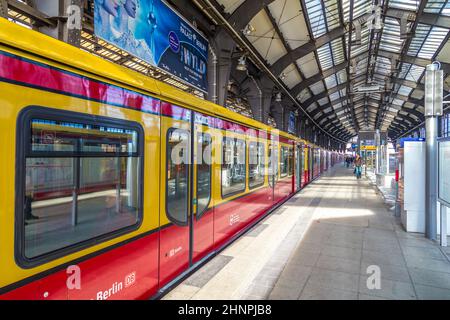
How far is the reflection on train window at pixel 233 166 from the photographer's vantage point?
16.5 ft

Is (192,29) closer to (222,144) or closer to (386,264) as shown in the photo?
(222,144)

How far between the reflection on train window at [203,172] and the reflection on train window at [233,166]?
59cm

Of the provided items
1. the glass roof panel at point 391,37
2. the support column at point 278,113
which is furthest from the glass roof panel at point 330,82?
the support column at point 278,113

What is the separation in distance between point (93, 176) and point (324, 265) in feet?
11.7

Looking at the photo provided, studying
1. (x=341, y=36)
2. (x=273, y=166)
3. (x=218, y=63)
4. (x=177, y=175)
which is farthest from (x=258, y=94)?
(x=177, y=175)

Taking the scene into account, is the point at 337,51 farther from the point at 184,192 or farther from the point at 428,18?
the point at 184,192

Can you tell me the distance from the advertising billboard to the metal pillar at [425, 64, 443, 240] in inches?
200

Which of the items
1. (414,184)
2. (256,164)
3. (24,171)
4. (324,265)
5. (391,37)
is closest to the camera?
(24,171)

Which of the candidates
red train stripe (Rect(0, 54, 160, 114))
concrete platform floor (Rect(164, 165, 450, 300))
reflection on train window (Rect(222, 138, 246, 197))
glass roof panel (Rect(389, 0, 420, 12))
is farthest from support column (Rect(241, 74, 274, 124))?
red train stripe (Rect(0, 54, 160, 114))

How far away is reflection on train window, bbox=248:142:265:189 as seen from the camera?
6414 mm

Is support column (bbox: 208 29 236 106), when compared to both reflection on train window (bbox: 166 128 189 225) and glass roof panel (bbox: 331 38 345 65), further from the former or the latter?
glass roof panel (bbox: 331 38 345 65)

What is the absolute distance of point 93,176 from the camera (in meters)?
2.48

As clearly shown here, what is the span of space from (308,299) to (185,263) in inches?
58.2

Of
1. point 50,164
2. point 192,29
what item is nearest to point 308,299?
point 50,164
